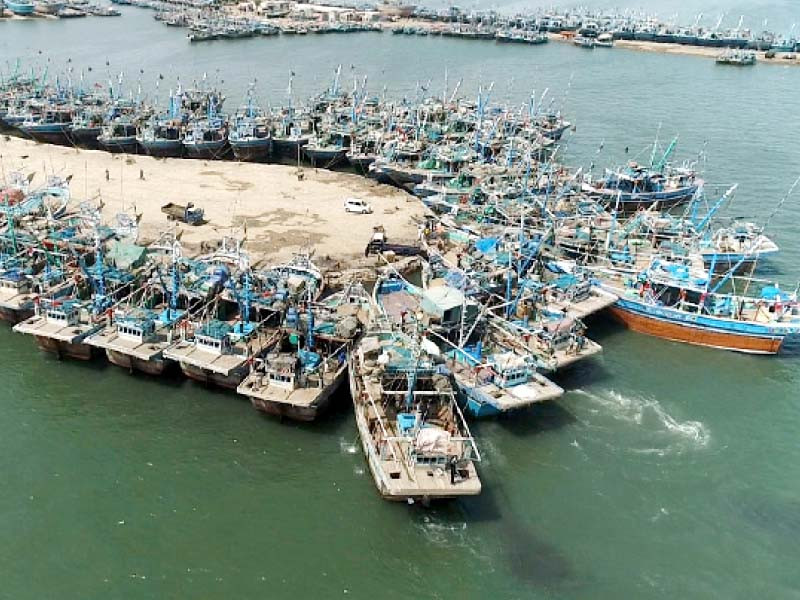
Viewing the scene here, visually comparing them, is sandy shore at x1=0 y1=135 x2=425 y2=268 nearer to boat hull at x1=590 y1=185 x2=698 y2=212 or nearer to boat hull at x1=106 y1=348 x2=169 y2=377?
boat hull at x1=106 y1=348 x2=169 y2=377

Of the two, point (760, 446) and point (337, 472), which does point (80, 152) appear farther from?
point (760, 446)

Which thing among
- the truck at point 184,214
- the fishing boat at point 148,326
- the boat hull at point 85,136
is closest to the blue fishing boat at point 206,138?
the boat hull at point 85,136

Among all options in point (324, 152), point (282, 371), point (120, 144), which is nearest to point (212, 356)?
point (282, 371)

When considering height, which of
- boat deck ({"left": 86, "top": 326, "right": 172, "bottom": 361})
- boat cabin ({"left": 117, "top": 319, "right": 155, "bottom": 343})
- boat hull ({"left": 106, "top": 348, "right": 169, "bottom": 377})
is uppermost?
boat cabin ({"left": 117, "top": 319, "right": 155, "bottom": 343})

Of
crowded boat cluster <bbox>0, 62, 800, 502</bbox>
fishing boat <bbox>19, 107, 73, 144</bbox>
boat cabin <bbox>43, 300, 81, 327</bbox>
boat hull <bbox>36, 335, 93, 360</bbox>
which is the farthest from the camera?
fishing boat <bbox>19, 107, 73, 144</bbox>

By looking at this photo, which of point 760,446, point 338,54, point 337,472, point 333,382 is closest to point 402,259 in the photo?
point 333,382

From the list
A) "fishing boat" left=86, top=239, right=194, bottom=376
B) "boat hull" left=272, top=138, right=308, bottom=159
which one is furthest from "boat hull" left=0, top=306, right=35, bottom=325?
"boat hull" left=272, top=138, right=308, bottom=159
